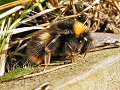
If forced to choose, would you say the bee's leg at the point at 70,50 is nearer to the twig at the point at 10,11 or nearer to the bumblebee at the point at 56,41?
the bumblebee at the point at 56,41

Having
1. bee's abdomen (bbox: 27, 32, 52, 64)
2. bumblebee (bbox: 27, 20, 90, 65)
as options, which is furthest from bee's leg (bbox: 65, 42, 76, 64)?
bee's abdomen (bbox: 27, 32, 52, 64)

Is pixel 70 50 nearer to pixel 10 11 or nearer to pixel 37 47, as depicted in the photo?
pixel 37 47

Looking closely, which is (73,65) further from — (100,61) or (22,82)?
(22,82)

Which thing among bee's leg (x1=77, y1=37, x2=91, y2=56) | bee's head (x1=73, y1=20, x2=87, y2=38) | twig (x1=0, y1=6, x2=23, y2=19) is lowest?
bee's leg (x1=77, y1=37, x2=91, y2=56)

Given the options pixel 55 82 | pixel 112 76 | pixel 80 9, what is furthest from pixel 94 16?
pixel 55 82

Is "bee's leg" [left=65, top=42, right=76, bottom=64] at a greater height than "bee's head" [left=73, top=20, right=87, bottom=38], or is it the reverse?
"bee's head" [left=73, top=20, right=87, bottom=38]

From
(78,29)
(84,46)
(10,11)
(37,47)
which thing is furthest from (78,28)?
(10,11)

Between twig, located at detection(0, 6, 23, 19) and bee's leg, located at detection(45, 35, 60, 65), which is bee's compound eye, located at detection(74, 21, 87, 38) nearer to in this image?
bee's leg, located at detection(45, 35, 60, 65)

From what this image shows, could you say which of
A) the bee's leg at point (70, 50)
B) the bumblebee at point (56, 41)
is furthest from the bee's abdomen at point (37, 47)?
the bee's leg at point (70, 50)
